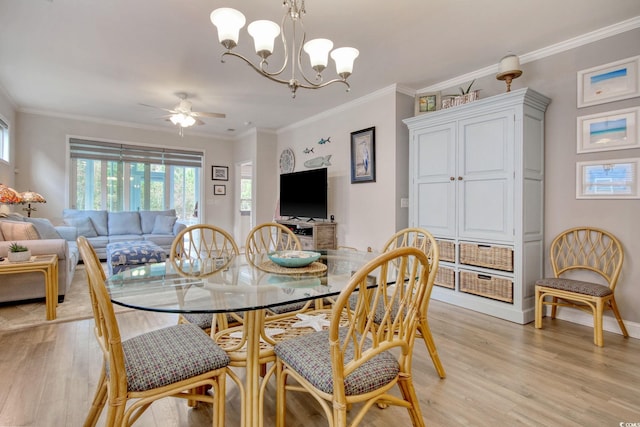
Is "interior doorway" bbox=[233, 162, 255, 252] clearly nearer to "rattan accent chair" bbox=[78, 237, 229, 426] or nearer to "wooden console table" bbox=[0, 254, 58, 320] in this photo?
"wooden console table" bbox=[0, 254, 58, 320]

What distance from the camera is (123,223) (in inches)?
229

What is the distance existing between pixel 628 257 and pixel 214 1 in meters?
3.73

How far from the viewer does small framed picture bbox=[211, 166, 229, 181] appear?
6934mm

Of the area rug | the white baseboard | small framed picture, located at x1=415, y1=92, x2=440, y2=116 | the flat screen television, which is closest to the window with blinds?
the flat screen television

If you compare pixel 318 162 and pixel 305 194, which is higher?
pixel 318 162

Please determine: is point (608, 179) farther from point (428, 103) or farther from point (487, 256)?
point (428, 103)

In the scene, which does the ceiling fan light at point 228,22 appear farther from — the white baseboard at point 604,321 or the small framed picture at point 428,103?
the white baseboard at point 604,321

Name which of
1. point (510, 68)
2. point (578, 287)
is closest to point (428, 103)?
point (510, 68)

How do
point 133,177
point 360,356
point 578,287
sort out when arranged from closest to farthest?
point 360,356
point 578,287
point 133,177

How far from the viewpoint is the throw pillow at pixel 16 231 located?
10.8 ft

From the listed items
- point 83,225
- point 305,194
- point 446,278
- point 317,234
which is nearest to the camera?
point 446,278

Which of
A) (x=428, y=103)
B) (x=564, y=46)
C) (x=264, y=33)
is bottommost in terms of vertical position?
(x=264, y=33)

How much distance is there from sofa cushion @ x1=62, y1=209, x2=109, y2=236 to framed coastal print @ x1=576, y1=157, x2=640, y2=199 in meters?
6.67

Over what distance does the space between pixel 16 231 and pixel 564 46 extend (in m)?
5.52
